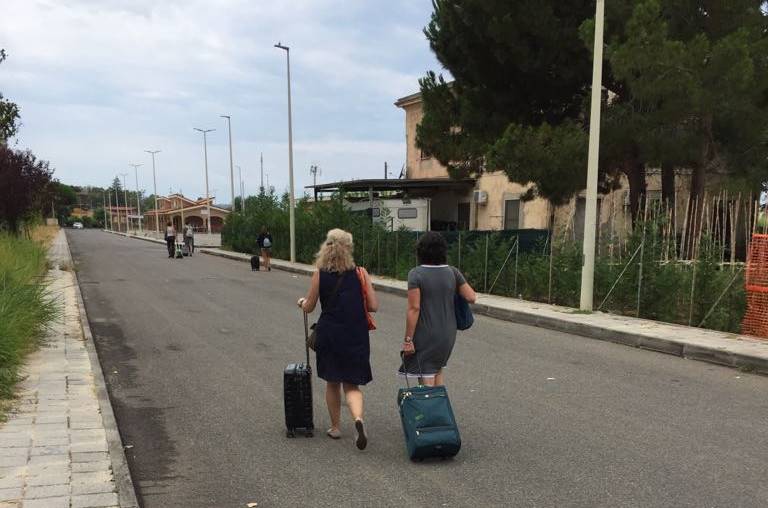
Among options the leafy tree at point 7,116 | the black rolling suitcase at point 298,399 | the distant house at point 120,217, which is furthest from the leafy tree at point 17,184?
the distant house at point 120,217

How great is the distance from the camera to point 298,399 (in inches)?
207

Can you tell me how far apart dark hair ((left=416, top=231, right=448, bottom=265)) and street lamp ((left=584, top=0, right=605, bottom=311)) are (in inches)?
285

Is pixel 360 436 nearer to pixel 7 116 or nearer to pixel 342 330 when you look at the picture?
pixel 342 330

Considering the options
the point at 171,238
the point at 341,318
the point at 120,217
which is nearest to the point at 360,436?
the point at 341,318

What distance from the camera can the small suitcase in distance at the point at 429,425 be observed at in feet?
15.2

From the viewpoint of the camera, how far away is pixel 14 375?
6445mm

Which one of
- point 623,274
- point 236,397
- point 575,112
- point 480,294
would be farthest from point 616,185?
point 236,397

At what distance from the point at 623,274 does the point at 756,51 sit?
5.02m

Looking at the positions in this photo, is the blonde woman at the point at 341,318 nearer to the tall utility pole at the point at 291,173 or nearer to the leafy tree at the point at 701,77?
the leafy tree at the point at 701,77

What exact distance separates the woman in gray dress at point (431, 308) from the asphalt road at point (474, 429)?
0.72 meters

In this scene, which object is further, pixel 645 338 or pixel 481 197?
pixel 481 197

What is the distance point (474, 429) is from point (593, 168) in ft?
24.2

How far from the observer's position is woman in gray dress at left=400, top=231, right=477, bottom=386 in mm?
5016

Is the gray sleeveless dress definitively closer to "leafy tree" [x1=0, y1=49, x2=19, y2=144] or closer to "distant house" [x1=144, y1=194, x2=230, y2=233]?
"leafy tree" [x1=0, y1=49, x2=19, y2=144]
